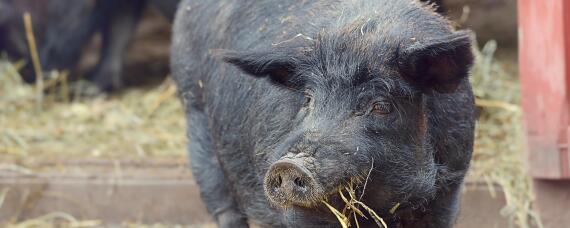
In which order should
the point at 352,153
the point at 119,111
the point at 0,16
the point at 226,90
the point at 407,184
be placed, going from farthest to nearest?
the point at 0,16
the point at 119,111
the point at 226,90
the point at 407,184
the point at 352,153

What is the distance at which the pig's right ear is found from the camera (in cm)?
420

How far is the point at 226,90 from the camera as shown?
5.20m

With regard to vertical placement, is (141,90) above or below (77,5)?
below

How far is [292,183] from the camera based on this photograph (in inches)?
149

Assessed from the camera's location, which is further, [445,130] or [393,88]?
[445,130]

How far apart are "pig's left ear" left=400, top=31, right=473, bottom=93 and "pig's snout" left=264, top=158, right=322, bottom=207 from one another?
632 mm

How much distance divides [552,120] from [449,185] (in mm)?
1496

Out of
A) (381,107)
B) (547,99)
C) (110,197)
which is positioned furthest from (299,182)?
(110,197)

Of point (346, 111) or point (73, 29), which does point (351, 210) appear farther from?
point (73, 29)

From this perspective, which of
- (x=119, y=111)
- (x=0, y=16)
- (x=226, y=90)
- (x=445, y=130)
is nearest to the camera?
(x=445, y=130)

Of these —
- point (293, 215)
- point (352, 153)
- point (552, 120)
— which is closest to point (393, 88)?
point (352, 153)

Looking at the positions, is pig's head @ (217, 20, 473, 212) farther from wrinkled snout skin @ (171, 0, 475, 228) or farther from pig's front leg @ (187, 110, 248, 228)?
pig's front leg @ (187, 110, 248, 228)

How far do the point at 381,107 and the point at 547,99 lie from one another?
83.0 inches

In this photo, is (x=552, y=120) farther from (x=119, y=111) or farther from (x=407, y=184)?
(x=119, y=111)
